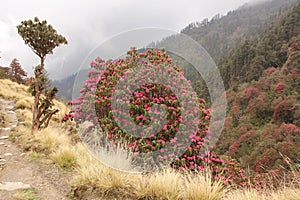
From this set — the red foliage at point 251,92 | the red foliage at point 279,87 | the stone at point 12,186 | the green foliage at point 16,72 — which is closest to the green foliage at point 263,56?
the red foliage at point 251,92

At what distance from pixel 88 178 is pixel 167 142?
51.1 inches

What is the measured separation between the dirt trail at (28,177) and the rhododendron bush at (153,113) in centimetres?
99

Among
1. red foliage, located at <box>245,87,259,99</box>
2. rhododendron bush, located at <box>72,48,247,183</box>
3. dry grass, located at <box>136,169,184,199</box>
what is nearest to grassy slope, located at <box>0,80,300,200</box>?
dry grass, located at <box>136,169,184,199</box>

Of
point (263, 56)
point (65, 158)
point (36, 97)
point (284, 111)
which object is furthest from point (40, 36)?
point (263, 56)

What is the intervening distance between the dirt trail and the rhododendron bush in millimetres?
988

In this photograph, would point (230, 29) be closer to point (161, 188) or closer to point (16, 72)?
point (16, 72)

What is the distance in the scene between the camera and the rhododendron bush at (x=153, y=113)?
3.48 metres

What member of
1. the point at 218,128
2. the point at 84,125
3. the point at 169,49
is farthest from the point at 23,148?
→ the point at 218,128

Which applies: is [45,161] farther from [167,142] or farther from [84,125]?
[167,142]

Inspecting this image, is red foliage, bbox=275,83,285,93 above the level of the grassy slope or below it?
above

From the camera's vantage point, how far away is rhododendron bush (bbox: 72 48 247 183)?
3.48 meters

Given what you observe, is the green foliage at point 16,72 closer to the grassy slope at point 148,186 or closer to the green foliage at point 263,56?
the grassy slope at point 148,186

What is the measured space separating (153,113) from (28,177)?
7.41ft

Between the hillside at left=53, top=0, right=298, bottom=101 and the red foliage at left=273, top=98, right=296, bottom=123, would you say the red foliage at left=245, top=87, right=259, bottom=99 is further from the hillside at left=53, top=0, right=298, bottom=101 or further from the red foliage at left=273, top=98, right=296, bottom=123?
the hillside at left=53, top=0, right=298, bottom=101
